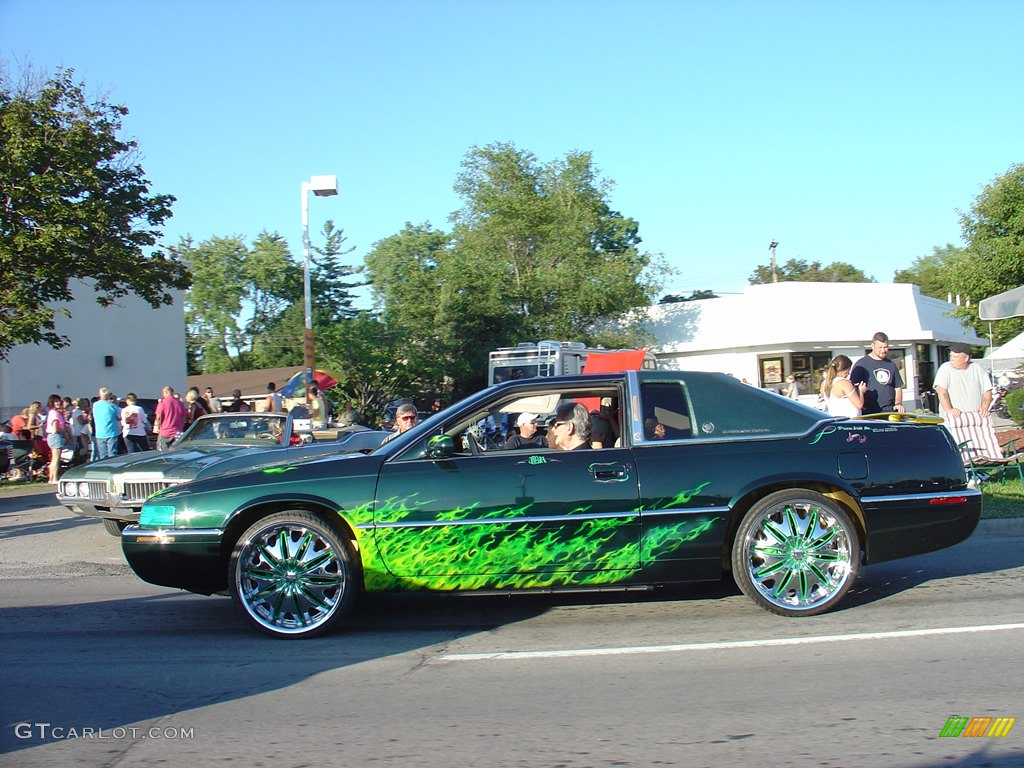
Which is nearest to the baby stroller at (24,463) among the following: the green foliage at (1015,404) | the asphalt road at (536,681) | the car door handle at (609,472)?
the asphalt road at (536,681)

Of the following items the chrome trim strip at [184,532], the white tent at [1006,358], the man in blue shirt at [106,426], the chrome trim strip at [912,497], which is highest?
the white tent at [1006,358]

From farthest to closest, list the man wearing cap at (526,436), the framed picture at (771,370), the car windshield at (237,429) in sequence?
the framed picture at (771,370) < the car windshield at (237,429) < the man wearing cap at (526,436)

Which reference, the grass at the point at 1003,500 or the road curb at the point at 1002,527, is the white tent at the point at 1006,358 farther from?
the road curb at the point at 1002,527

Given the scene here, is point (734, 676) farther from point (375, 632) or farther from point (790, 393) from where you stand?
point (790, 393)

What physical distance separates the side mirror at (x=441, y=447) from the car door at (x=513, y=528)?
15cm

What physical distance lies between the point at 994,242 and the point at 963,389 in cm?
1946

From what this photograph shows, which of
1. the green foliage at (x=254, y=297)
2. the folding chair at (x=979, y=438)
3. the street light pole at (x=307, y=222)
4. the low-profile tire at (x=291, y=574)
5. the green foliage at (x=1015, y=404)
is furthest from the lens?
the green foliage at (x=254, y=297)

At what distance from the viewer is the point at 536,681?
4941 mm

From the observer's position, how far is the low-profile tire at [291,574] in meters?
5.95

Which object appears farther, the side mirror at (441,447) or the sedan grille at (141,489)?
the sedan grille at (141,489)

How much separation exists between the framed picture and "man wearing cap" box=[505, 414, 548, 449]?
96.3 feet

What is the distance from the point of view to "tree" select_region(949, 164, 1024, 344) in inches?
1100

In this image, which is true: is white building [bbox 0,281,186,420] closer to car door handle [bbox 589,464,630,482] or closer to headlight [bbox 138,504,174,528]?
A: headlight [bbox 138,504,174,528]

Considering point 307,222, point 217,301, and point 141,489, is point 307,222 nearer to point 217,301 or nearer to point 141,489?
point 141,489
